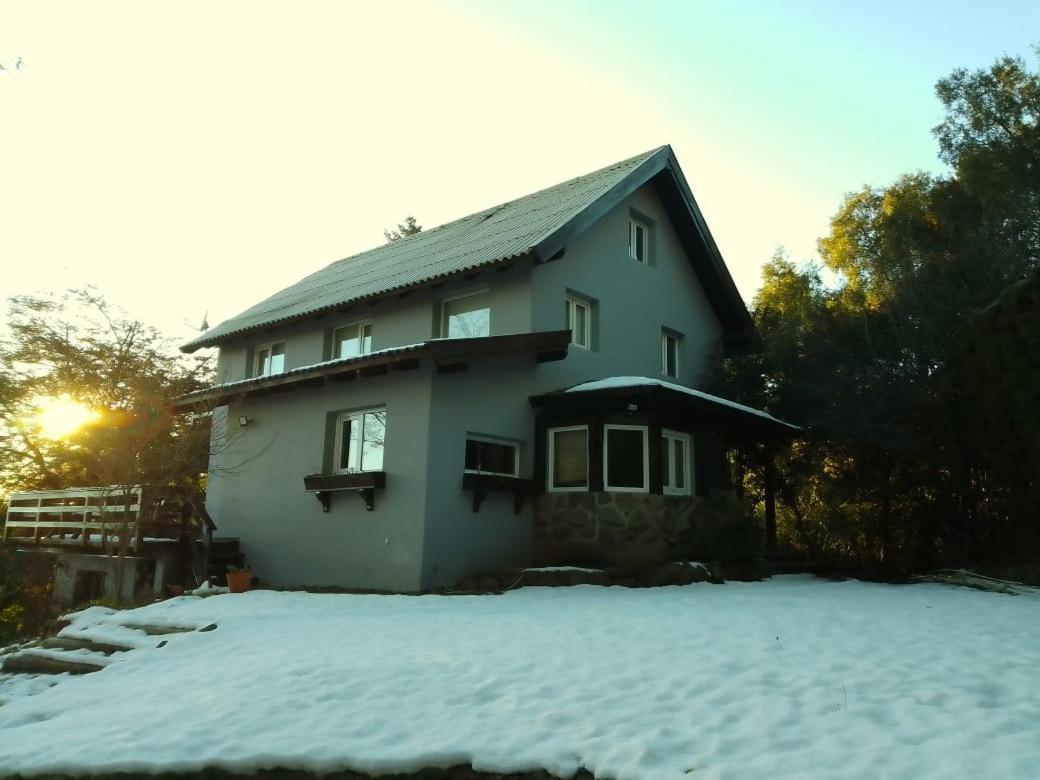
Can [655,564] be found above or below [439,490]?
below

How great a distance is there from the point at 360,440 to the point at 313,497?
115cm

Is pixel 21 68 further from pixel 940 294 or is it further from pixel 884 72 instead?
pixel 940 294

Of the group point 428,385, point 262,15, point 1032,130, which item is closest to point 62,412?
point 428,385

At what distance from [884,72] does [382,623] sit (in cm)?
846

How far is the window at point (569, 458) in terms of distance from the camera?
448 inches

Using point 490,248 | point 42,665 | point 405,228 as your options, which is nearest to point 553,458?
point 490,248

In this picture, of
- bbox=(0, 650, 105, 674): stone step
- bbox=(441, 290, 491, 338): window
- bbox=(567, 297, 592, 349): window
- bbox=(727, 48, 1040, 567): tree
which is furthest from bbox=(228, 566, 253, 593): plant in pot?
bbox=(727, 48, 1040, 567): tree

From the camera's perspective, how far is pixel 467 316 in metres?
12.7

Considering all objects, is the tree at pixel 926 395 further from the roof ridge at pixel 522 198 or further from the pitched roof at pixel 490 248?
the roof ridge at pixel 522 198

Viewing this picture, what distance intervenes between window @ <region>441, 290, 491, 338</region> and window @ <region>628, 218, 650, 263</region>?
3.49 m

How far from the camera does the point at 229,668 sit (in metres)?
5.92

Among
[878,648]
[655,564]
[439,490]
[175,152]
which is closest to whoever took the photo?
[878,648]

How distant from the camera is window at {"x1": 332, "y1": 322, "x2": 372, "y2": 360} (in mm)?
13992

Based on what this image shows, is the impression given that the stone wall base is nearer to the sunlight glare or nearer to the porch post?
the porch post
